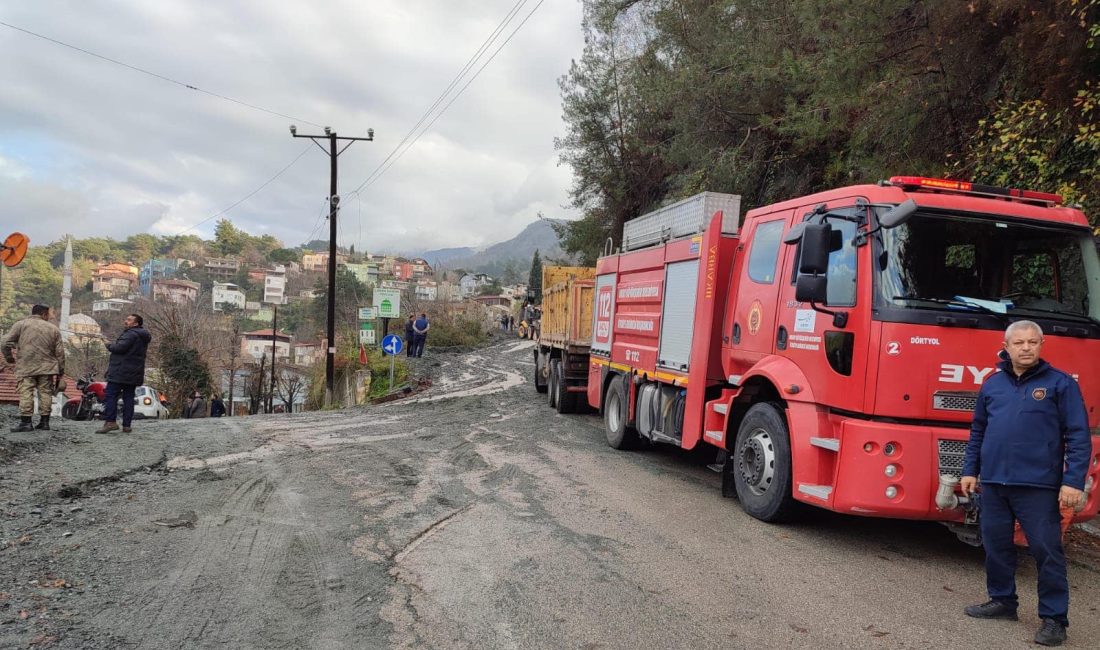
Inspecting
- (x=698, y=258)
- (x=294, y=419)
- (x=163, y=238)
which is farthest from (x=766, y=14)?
(x=163, y=238)

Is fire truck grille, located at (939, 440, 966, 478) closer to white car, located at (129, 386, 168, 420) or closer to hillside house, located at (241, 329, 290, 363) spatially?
white car, located at (129, 386, 168, 420)

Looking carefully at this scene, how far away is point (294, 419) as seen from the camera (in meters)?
13.9

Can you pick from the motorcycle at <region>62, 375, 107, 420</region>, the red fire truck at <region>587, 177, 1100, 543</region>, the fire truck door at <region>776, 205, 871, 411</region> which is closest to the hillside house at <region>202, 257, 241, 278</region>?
the motorcycle at <region>62, 375, 107, 420</region>

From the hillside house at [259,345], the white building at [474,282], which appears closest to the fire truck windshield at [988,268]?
the hillside house at [259,345]

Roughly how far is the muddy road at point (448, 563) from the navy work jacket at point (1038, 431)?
93cm

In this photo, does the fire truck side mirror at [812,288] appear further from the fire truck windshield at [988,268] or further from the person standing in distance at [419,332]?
the person standing in distance at [419,332]

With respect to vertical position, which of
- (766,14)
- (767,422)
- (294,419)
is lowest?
(294,419)

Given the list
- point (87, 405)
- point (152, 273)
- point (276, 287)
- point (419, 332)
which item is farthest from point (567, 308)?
point (276, 287)

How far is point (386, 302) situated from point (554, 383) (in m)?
11.3

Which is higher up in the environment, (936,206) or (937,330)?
(936,206)

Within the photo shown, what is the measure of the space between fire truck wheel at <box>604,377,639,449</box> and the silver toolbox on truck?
2046mm

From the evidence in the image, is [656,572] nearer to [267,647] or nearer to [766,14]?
[267,647]

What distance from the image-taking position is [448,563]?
472 centimetres

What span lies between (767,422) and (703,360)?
4.42 feet
